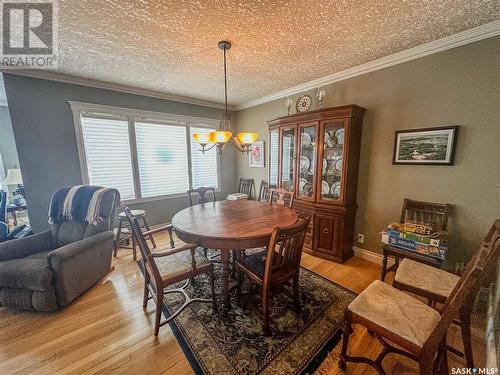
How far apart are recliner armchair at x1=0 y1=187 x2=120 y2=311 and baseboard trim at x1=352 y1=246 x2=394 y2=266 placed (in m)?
3.26

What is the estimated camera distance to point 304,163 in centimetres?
301

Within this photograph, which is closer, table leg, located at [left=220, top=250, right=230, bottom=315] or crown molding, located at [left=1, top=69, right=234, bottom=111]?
table leg, located at [left=220, top=250, right=230, bottom=315]

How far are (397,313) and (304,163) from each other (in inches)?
84.4

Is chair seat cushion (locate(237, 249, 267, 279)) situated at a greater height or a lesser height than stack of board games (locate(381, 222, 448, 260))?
lesser

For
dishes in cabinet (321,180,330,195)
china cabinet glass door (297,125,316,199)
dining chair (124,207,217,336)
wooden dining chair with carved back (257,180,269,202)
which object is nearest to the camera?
dining chair (124,207,217,336)

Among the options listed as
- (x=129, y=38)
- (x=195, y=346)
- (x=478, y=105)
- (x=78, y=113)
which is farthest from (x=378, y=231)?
(x=78, y=113)

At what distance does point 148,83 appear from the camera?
309 centimetres

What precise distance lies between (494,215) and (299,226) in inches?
76.9

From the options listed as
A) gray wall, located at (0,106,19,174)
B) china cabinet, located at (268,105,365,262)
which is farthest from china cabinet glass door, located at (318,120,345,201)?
gray wall, located at (0,106,19,174)

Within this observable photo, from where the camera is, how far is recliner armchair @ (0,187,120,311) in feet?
5.86

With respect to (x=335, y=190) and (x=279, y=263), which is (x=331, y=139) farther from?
(x=279, y=263)

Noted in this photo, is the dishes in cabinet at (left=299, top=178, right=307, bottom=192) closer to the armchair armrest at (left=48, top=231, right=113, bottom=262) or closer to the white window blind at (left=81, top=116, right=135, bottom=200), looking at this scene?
the armchair armrest at (left=48, top=231, right=113, bottom=262)

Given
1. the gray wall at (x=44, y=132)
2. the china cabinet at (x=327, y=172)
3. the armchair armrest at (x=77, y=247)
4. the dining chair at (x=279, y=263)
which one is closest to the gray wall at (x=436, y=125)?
the china cabinet at (x=327, y=172)

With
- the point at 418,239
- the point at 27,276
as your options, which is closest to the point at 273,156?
the point at 418,239
